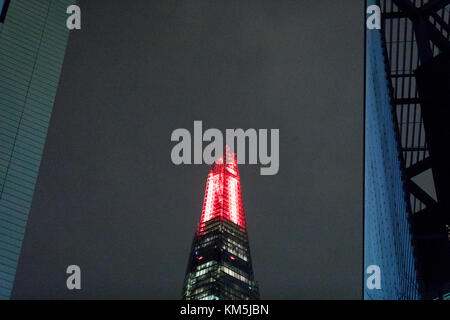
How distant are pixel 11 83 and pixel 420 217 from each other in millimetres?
75445

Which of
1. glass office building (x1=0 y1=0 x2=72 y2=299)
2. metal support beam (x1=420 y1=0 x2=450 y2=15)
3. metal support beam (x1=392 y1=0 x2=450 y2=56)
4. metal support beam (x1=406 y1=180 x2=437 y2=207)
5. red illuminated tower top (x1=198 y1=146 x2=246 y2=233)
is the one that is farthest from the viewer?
red illuminated tower top (x1=198 y1=146 x2=246 y2=233)

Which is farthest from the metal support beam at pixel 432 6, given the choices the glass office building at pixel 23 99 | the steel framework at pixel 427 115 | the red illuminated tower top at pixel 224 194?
the red illuminated tower top at pixel 224 194

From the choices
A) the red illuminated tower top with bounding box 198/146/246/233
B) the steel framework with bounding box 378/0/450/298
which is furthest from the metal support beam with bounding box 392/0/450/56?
the red illuminated tower top with bounding box 198/146/246/233

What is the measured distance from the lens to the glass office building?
93125 millimetres

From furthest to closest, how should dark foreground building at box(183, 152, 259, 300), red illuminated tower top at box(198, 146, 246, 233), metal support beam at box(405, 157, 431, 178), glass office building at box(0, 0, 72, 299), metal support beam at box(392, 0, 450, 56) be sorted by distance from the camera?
red illuminated tower top at box(198, 146, 246, 233) → dark foreground building at box(183, 152, 259, 300) → glass office building at box(0, 0, 72, 299) → metal support beam at box(405, 157, 431, 178) → metal support beam at box(392, 0, 450, 56)

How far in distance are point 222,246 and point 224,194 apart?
1190cm

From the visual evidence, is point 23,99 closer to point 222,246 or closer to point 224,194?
point 224,194

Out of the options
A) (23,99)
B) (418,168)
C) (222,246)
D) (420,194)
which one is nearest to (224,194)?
(222,246)

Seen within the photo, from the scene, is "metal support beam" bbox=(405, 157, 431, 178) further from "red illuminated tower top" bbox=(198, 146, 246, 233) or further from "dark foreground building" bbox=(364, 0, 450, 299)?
"red illuminated tower top" bbox=(198, 146, 246, 233)

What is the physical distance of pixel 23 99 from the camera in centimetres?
10425

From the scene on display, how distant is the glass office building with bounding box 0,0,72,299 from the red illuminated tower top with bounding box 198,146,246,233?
43186 millimetres

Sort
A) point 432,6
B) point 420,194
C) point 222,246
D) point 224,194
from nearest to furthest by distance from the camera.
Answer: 1. point 432,6
2. point 420,194
3. point 222,246
4. point 224,194
